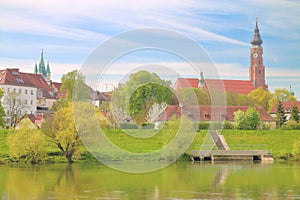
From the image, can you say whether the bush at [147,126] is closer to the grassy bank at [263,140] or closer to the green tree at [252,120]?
the grassy bank at [263,140]

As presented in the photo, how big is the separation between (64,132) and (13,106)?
26.4 m

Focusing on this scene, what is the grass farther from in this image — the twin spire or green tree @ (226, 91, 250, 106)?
the twin spire

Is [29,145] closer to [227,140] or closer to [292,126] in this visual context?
[227,140]

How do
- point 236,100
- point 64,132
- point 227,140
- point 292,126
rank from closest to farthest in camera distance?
point 64,132 → point 227,140 → point 292,126 → point 236,100

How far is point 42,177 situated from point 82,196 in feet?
29.3

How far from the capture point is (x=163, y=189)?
30.6 meters

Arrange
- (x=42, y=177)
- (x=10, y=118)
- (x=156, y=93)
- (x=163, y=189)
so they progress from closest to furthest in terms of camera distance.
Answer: (x=163, y=189) < (x=42, y=177) < (x=156, y=93) < (x=10, y=118)

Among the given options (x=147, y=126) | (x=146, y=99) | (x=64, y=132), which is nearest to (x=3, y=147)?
(x=64, y=132)

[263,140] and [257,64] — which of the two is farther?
[257,64]

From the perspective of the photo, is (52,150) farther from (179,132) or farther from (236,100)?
(236,100)

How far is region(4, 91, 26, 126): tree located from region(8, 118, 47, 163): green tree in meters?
22.6

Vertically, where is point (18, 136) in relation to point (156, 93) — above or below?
below

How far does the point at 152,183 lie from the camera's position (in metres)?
33.5

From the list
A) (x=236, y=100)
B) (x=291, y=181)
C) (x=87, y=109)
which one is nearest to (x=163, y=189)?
(x=291, y=181)
